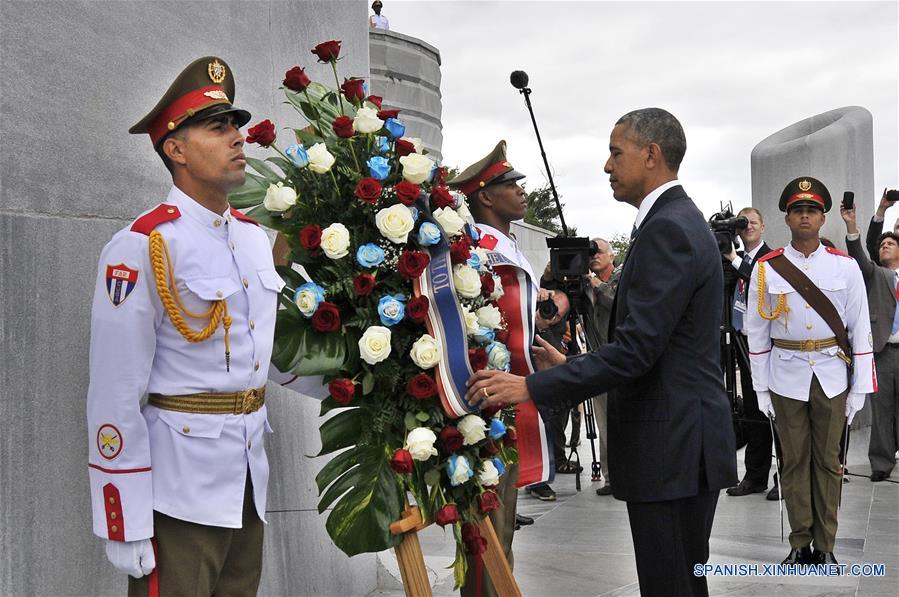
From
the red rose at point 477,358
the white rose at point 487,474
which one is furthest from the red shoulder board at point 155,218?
the white rose at point 487,474

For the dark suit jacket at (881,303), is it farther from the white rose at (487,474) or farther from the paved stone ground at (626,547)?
the white rose at (487,474)

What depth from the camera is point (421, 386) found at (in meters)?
2.91

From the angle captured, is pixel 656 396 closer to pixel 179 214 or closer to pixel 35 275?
pixel 179 214

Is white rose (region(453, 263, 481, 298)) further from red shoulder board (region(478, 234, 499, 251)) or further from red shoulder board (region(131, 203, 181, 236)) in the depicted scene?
red shoulder board (region(131, 203, 181, 236))

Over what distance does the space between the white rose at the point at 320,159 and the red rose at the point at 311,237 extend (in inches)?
6.9

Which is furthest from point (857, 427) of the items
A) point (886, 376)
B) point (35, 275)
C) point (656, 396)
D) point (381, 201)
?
point (35, 275)

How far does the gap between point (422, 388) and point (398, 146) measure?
767mm

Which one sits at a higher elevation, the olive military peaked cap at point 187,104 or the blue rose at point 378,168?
the olive military peaked cap at point 187,104

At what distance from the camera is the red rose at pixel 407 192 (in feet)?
9.59

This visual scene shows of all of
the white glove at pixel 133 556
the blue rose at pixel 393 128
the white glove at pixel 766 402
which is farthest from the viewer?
the white glove at pixel 766 402

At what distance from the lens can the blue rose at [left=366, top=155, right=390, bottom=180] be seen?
2.98 meters

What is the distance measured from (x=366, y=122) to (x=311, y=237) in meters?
0.41

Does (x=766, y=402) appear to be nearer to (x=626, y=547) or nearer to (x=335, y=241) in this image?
(x=626, y=547)

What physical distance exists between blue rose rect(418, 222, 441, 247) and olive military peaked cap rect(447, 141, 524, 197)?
1.26 meters
